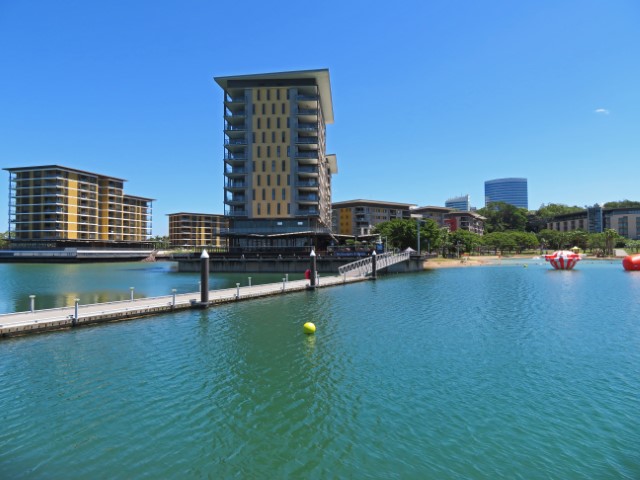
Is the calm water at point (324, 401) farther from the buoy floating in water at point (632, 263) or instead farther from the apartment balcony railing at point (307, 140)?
the apartment balcony railing at point (307, 140)

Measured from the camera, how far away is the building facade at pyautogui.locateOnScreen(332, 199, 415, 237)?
157250 mm

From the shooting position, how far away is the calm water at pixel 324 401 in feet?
29.1

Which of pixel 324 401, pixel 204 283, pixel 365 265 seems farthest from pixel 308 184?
pixel 324 401

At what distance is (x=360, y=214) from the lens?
516 ft

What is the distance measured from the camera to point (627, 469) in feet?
28.5

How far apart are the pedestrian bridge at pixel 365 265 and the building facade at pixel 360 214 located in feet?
275

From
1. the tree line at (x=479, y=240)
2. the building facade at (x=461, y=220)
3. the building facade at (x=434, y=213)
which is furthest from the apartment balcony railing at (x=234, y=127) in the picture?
the building facade at (x=461, y=220)

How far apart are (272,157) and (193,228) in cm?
10982

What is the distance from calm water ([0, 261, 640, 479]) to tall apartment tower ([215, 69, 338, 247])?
65.1 metres

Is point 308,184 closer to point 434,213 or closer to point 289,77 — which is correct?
point 289,77

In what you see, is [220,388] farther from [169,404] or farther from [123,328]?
[123,328]

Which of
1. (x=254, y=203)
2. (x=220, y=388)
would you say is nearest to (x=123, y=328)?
(x=220, y=388)

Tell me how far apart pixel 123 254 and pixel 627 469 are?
469 feet

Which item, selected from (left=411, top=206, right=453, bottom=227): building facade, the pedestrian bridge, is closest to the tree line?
the pedestrian bridge
